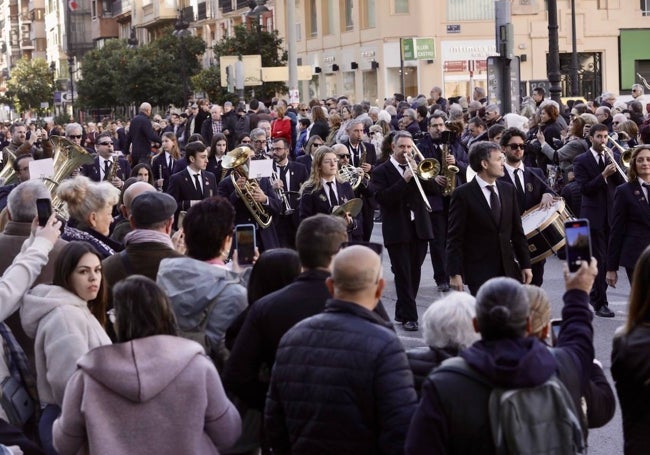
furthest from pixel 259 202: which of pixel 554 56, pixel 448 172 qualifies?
pixel 554 56

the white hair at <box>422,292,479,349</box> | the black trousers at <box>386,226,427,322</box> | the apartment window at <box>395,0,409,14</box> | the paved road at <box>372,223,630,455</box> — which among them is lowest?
the paved road at <box>372,223,630,455</box>

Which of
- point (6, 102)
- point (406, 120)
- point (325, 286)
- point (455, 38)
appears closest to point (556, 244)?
point (325, 286)

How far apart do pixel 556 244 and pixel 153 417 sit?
665 centimetres

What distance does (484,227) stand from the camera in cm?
1047

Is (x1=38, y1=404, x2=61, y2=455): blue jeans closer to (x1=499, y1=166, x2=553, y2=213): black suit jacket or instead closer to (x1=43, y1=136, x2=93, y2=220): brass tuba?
(x1=499, y1=166, x2=553, y2=213): black suit jacket

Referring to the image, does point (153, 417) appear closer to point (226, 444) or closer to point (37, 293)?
point (226, 444)

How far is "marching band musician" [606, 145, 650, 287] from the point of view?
450 inches

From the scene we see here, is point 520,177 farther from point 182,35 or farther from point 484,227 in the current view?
point 182,35

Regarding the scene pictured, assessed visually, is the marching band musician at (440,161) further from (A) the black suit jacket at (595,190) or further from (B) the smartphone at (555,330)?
(B) the smartphone at (555,330)

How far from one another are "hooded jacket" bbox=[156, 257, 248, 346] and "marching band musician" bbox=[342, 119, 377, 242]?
7926mm

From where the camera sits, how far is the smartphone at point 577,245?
518cm

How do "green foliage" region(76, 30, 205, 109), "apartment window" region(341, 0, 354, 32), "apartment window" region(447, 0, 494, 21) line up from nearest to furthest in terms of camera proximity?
"apartment window" region(447, 0, 494, 21)
"apartment window" region(341, 0, 354, 32)
"green foliage" region(76, 30, 205, 109)

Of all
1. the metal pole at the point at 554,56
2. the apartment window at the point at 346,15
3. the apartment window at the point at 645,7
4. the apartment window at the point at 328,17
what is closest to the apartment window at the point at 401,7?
the apartment window at the point at 346,15

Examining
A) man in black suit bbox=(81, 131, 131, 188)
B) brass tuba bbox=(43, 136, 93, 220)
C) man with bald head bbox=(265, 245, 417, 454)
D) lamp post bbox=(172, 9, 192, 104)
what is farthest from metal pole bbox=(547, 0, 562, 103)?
lamp post bbox=(172, 9, 192, 104)
